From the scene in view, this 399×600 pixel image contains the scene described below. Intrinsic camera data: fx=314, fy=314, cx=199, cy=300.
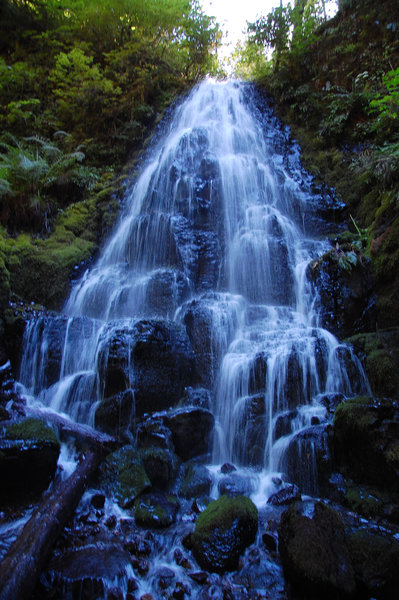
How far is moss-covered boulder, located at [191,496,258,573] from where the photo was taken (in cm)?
314

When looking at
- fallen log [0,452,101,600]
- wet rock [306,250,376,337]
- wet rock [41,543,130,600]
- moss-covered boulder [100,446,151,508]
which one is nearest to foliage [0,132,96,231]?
moss-covered boulder [100,446,151,508]

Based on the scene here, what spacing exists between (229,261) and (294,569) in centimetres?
785

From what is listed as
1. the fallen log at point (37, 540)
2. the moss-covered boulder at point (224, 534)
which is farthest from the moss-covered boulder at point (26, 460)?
the moss-covered boulder at point (224, 534)

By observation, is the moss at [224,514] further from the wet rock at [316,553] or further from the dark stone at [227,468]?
the dark stone at [227,468]

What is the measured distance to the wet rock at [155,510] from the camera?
3.77m

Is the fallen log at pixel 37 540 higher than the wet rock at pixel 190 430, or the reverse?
the wet rock at pixel 190 430

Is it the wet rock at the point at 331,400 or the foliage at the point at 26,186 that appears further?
the foliage at the point at 26,186

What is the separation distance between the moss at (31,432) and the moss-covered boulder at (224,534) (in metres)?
2.13

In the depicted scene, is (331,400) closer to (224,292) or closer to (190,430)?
(190,430)

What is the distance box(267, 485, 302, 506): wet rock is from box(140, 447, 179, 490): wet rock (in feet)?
4.80

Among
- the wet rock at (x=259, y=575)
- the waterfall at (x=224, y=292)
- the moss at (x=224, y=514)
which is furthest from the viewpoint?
the waterfall at (x=224, y=292)

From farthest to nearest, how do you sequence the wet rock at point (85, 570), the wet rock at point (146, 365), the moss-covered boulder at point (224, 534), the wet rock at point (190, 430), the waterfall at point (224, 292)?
1. the wet rock at point (146, 365)
2. the waterfall at point (224, 292)
3. the wet rock at point (190, 430)
4. the moss-covered boulder at point (224, 534)
5. the wet rock at point (85, 570)

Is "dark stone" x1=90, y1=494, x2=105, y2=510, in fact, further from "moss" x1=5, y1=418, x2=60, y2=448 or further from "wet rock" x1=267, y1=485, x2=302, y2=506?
"wet rock" x1=267, y1=485, x2=302, y2=506

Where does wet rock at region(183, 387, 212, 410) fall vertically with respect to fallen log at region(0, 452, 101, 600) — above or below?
above
